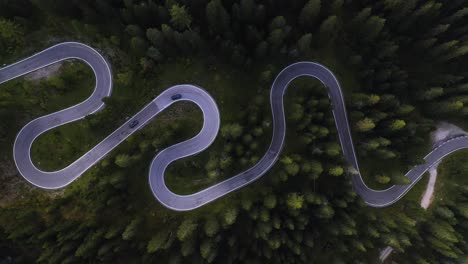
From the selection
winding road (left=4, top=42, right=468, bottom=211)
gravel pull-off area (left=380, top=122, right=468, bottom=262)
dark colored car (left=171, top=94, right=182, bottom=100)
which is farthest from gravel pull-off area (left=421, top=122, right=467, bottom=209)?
dark colored car (left=171, top=94, right=182, bottom=100)

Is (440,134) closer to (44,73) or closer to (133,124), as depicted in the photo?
(133,124)

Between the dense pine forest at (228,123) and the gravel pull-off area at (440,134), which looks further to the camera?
the gravel pull-off area at (440,134)

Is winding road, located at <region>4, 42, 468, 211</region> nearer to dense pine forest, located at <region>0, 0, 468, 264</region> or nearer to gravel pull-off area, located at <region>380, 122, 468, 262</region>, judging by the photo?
dense pine forest, located at <region>0, 0, 468, 264</region>

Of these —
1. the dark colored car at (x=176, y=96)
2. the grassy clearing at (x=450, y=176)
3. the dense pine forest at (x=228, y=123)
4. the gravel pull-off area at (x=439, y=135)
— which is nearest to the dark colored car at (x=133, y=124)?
the dense pine forest at (x=228, y=123)

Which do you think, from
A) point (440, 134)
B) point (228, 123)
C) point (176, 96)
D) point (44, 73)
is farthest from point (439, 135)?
point (44, 73)

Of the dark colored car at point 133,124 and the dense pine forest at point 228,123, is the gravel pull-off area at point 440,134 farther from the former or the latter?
the dark colored car at point 133,124

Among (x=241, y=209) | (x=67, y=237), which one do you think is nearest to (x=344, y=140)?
(x=241, y=209)
